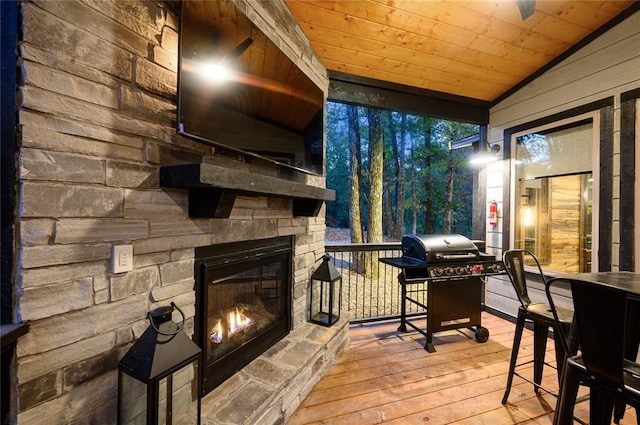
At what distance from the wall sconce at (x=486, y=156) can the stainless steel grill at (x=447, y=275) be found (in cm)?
137

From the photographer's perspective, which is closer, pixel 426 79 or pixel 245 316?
pixel 245 316

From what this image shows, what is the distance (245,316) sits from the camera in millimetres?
1945

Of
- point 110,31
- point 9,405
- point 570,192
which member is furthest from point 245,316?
point 570,192

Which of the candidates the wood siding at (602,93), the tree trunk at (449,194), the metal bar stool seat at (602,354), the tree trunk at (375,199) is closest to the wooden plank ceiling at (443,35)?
the wood siding at (602,93)

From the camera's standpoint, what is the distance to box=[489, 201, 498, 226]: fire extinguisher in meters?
3.68

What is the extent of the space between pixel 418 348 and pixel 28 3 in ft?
11.0

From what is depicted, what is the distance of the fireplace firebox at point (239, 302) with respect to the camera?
5.09ft

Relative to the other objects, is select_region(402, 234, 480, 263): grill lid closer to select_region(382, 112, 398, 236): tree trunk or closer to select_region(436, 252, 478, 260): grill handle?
select_region(436, 252, 478, 260): grill handle

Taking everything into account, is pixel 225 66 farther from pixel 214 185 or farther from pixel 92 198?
pixel 92 198

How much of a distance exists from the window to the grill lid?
1.16 m

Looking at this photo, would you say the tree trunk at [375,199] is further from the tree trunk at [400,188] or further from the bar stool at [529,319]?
the bar stool at [529,319]

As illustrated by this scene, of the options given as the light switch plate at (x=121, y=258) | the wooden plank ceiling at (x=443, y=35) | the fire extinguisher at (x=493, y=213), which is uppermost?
the wooden plank ceiling at (x=443, y=35)

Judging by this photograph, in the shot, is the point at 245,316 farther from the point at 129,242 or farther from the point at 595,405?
the point at 595,405

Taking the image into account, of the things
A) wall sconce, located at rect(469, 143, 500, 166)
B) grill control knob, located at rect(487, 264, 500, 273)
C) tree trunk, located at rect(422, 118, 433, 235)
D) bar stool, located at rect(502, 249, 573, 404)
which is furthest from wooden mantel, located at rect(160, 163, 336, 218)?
tree trunk, located at rect(422, 118, 433, 235)
